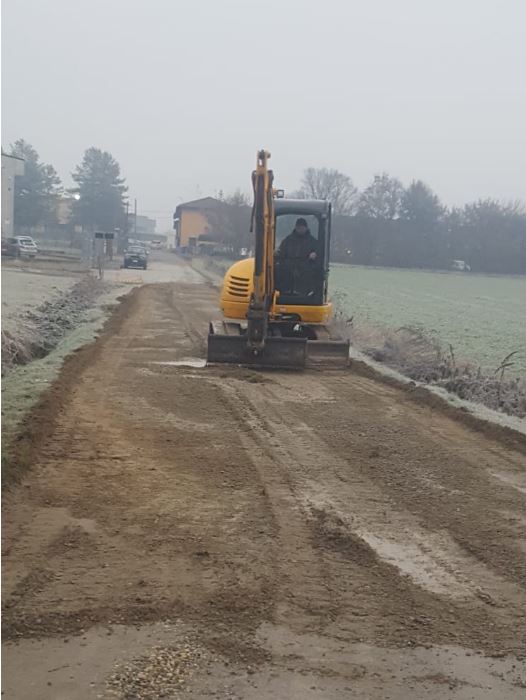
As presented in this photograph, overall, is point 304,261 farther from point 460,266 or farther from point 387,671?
point 460,266

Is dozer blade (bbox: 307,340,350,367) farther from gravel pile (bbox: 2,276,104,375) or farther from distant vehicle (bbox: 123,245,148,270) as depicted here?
distant vehicle (bbox: 123,245,148,270)

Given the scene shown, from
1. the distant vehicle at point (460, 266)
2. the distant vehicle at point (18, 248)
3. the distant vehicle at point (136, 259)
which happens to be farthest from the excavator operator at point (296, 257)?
the distant vehicle at point (460, 266)

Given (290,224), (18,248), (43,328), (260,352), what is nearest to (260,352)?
(260,352)

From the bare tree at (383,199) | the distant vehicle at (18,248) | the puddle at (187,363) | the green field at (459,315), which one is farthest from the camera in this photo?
the bare tree at (383,199)

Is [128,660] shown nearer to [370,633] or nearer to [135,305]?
[370,633]

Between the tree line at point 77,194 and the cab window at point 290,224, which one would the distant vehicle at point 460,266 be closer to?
the tree line at point 77,194

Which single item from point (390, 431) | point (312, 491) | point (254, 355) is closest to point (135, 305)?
point (254, 355)

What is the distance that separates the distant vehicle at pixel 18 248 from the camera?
4653 cm

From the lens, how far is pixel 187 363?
12.9 m

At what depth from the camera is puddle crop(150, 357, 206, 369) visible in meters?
12.6

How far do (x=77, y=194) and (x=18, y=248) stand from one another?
121ft

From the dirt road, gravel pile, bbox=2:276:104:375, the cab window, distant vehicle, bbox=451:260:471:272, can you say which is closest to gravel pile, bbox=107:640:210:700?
the dirt road

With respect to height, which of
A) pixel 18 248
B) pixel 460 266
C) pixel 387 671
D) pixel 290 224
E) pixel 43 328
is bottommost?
pixel 387 671

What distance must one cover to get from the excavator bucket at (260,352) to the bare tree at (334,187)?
76.8 meters
